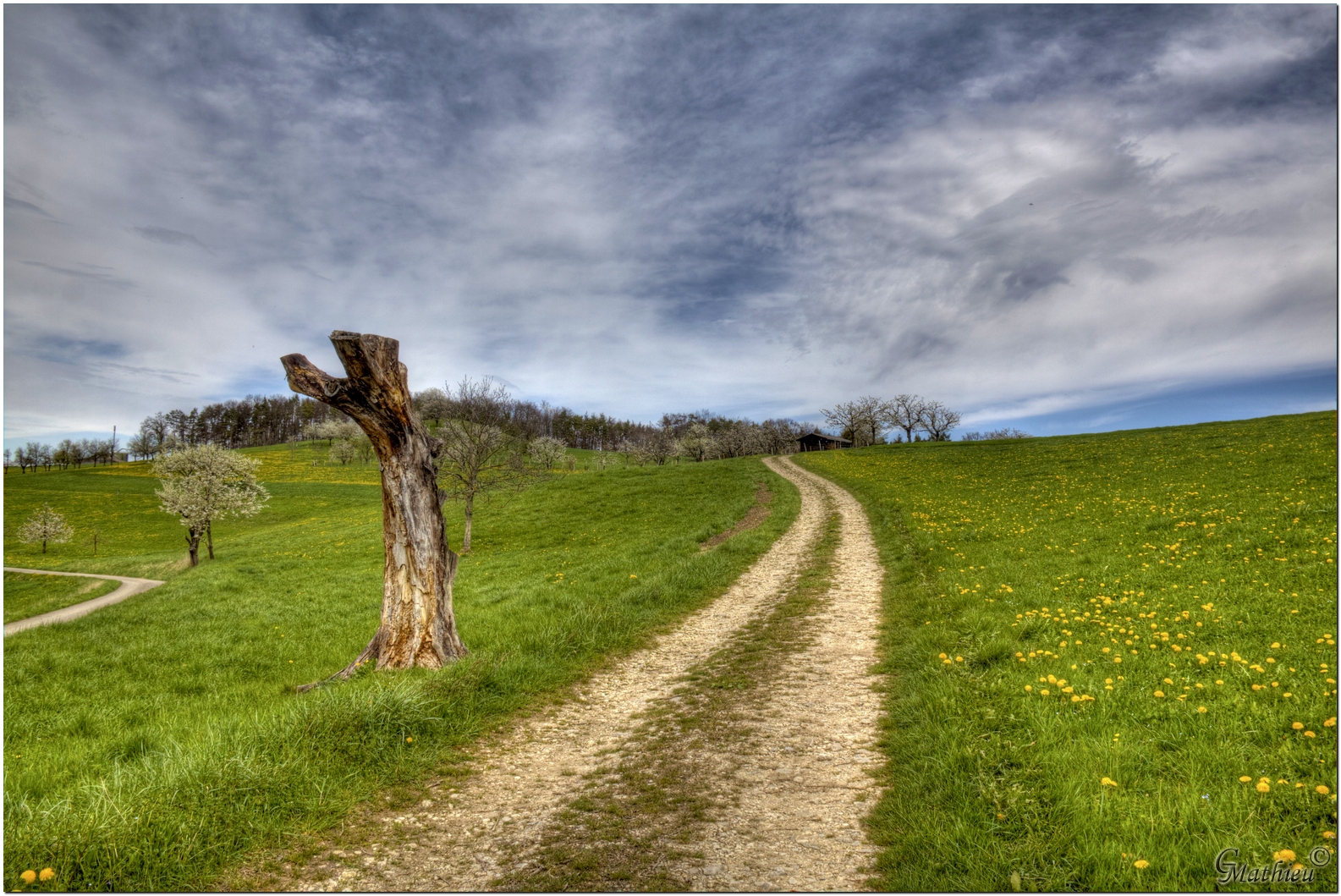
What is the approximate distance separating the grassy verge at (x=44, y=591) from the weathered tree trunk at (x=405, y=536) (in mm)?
25032

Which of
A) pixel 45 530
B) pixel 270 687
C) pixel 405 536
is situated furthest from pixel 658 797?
pixel 45 530

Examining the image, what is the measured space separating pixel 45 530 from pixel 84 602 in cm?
3179

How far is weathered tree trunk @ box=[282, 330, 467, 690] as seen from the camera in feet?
30.0

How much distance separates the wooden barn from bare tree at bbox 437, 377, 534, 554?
7944 cm

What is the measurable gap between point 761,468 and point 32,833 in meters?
50.0

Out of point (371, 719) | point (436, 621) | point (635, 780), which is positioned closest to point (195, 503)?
point (436, 621)

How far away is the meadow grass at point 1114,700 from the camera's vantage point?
430cm

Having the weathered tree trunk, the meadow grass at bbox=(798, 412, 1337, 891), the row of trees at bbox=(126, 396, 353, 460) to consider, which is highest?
the row of trees at bbox=(126, 396, 353, 460)

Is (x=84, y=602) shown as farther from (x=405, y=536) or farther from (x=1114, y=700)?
(x=1114, y=700)

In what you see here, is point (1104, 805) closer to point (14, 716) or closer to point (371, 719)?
point (371, 719)

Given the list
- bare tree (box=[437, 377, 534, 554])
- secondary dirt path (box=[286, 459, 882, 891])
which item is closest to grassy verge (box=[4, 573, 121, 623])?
bare tree (box=[437, 377, 534, 554])

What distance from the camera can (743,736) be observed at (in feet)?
22.7

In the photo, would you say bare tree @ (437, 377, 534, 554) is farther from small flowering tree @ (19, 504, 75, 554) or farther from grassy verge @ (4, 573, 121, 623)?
small flowering tree @ (19, 504, 75, 554)

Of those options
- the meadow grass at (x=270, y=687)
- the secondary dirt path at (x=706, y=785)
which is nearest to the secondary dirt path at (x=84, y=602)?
the meadow grass at (x=270, y=687)
